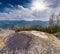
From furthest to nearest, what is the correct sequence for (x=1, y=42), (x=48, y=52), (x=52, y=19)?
(x=52, y=19), (x=1, y=42), (x=48, y=52)

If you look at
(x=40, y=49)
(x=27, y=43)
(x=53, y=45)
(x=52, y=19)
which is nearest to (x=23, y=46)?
(x=27, y=43)

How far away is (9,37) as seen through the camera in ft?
10.1

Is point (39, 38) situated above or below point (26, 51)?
above

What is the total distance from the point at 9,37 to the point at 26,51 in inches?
15.8

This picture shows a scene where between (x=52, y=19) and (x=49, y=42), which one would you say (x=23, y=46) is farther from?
(x=52, y=19)

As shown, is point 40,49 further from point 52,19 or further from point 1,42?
point 52,19

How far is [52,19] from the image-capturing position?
8742 millimetres

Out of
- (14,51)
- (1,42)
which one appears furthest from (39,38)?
(1,42)

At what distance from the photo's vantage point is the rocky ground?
287cm

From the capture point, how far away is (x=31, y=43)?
2.93 metres

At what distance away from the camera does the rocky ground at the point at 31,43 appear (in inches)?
113

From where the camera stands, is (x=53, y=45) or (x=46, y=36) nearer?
(x=53, y=45)

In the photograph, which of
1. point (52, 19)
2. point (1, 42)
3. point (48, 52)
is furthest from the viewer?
point (52, 19)

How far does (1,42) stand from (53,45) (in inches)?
33.5
